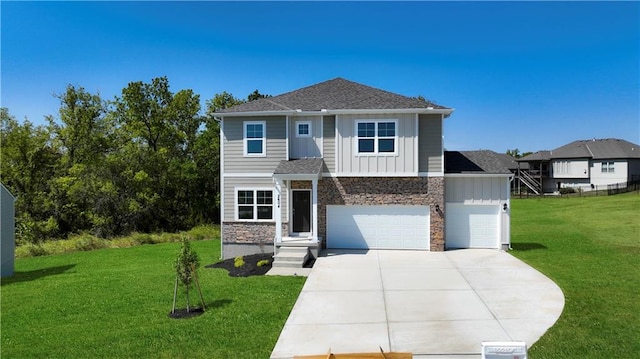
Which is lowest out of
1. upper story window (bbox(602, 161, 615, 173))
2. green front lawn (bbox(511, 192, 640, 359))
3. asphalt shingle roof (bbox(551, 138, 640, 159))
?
green front lawn (bbox(511, 192, 640, 359))

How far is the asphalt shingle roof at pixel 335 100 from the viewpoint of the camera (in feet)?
51.9

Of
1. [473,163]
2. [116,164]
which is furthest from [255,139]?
[116,164]

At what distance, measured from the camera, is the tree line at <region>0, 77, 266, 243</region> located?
25953 millimetres

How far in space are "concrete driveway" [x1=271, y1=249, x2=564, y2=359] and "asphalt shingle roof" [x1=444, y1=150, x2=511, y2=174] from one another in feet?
12.3

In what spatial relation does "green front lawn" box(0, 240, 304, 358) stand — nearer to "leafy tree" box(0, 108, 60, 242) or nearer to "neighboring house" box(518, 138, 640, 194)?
"leafy tree" box(0, 108, 60, 242)

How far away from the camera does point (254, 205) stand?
16266mm

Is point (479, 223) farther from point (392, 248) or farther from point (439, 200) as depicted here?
point (392, 248)

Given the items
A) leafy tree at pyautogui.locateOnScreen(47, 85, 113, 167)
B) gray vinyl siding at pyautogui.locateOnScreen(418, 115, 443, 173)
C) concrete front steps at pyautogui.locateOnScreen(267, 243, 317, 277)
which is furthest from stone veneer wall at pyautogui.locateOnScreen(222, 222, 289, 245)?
leafy tree at pyautogui.locateOnScreen(47, 85, 113, 167)

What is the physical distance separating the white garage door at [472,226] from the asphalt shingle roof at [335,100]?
14.6 ft

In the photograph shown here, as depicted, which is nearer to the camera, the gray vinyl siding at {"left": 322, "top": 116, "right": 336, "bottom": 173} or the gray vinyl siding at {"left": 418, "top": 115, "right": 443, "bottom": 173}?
the gray vinyl siding at {"left": 418, "top": 115, "right": 443, "bottom": 173}

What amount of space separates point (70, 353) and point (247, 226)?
9.47m

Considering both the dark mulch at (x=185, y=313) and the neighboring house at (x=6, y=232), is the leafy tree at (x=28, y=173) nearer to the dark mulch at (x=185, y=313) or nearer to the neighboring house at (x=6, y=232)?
the neighboring house at (x=6, y=232)

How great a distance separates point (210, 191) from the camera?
31.2 meters

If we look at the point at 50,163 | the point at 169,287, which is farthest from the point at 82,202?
the point at 169,287
